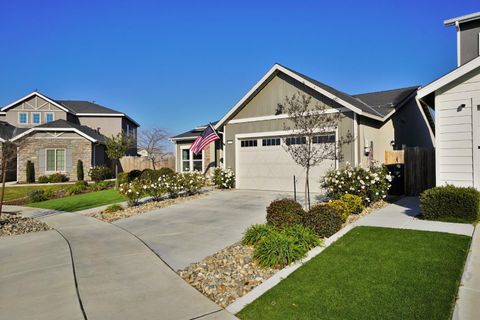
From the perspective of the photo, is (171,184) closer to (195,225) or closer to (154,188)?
(154,188)

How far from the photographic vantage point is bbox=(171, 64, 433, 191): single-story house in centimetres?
1261

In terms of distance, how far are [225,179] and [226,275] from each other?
1098cm

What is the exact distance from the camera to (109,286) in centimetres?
457

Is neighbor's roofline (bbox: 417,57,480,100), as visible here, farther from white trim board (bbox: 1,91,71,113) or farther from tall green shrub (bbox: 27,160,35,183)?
white trim board (bbox: 1,91,71,113)

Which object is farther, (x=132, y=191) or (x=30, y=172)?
(x=30, y=172)

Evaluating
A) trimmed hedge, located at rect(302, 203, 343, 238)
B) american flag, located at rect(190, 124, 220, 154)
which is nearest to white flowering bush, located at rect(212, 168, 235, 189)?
american flag, located at rect(190, 124, 220, 154)

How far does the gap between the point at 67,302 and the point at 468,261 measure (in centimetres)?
599

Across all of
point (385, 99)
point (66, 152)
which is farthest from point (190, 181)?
point (66, 152)

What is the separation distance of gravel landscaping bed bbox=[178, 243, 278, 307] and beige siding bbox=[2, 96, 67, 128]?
30.7 meters

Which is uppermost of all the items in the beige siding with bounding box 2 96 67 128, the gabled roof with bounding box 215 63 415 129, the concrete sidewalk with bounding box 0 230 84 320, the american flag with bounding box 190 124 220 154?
the beige siding with bounding box 2 96 67 128

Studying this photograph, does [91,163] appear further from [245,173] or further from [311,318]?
[311,318]

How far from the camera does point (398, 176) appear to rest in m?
12.9

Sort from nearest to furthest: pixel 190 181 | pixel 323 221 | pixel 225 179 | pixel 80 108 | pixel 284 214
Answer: pixel 323 221
pixel 284 214
pixel 190 181
pixel 225 179
pixel 80 108

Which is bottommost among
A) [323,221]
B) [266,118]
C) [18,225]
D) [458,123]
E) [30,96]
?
[18,225]
